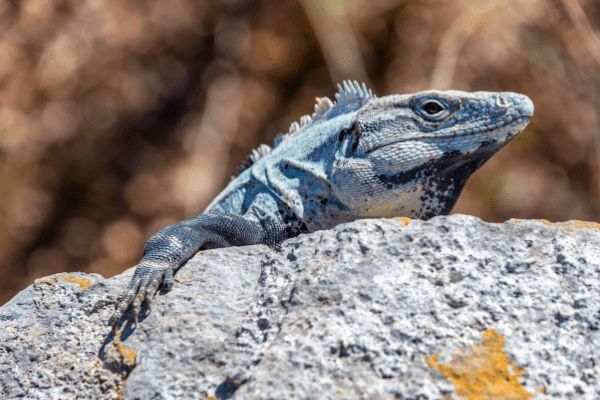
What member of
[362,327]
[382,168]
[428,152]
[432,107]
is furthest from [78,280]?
[432,107]

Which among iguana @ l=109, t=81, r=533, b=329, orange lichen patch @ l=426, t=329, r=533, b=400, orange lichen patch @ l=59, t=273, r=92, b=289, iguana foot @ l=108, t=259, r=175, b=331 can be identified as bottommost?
orange lichen patch @ l=426, t=329, r=533, b=400

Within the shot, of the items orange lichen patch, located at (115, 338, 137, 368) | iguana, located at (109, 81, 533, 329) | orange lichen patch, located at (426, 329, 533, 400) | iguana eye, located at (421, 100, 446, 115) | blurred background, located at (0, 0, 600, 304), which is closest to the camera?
orange lichen patch, located at (426, 329, 533, 400)

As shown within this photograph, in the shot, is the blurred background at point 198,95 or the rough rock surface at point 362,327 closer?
the rough rock surface at point 362,327

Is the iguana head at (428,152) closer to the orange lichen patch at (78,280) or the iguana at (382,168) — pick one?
the iguana at (382,168)

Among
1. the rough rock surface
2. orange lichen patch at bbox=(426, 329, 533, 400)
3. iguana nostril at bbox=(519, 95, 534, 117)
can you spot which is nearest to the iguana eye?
iguana nostril at bbox=(519, 95, 534, 117)

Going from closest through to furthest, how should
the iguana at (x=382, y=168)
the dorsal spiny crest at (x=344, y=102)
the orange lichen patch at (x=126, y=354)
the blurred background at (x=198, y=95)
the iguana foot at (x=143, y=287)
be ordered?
the orange lichen patch at (x=126, y=354) < the iguana foot at (x=143, y=287) < the iguana at (x=382, y=168) < the dorsal spiny crest at (x=344, y=102) < the blurred background at (x=198, y=95)

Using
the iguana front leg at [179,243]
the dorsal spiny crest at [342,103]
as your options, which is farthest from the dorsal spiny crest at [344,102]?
the iguana front leg at [179,243]

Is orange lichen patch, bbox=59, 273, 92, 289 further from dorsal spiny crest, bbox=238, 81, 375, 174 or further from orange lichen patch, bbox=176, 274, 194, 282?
dorsal spiny crest, bbox=238, 81, 375, 174

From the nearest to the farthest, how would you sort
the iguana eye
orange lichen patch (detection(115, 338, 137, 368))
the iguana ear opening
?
1. orange lichen patch (detection(115, 338, 137, 368))
2. the iguana eye
3. the iguana ear opening
